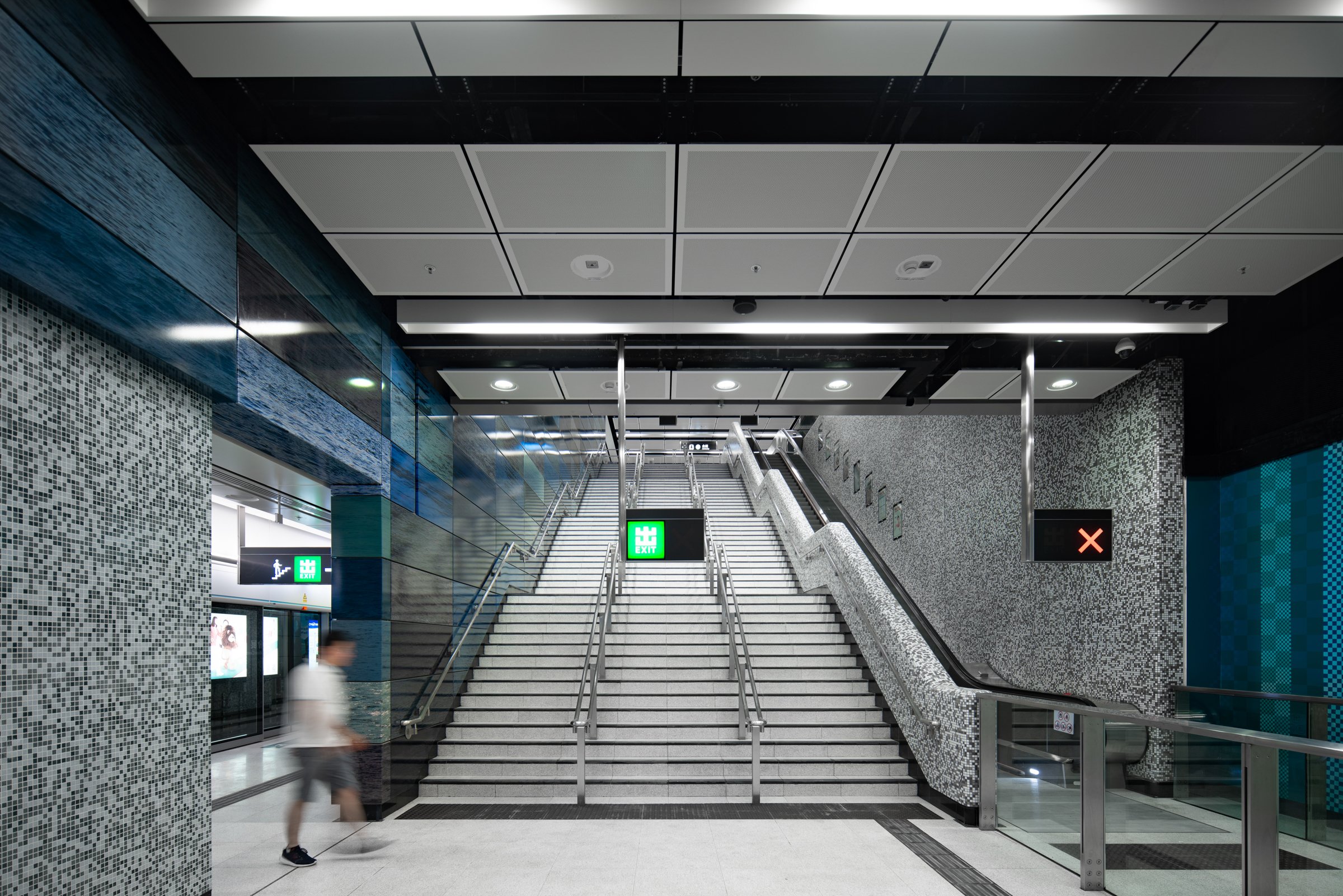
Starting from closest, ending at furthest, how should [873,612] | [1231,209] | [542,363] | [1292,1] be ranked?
[1292,1] < [1231,209] < [542,363] < [873,612]

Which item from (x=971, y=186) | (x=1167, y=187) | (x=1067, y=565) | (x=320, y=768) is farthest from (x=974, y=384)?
(x=320, y=768)

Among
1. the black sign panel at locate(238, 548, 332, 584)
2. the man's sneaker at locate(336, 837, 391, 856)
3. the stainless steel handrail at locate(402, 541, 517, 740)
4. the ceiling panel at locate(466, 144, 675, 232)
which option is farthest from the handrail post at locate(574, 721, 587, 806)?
the black sign panel at locate(238, 548, 332, 584)

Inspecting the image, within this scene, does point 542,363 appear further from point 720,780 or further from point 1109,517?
point 1109,517

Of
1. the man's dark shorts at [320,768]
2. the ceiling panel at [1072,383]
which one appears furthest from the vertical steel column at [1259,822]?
the man's dark shorts at [320,768]

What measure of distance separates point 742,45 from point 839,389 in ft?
16.7

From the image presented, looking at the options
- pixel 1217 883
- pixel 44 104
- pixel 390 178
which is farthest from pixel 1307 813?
pixel 44 104

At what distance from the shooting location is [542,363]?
723 cm

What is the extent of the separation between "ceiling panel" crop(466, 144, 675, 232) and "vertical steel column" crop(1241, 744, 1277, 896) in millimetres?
3518

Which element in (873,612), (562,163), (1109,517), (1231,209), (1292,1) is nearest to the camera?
(1292,1)

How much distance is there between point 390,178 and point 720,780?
5.29 metres

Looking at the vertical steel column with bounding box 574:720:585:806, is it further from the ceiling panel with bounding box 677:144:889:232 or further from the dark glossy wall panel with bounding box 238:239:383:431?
the ceiling panel with bounding box 677:144:889:232

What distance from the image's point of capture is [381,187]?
4215mm

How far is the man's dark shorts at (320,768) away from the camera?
16.5 feet

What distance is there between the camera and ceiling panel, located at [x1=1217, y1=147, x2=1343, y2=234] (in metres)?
3.98
